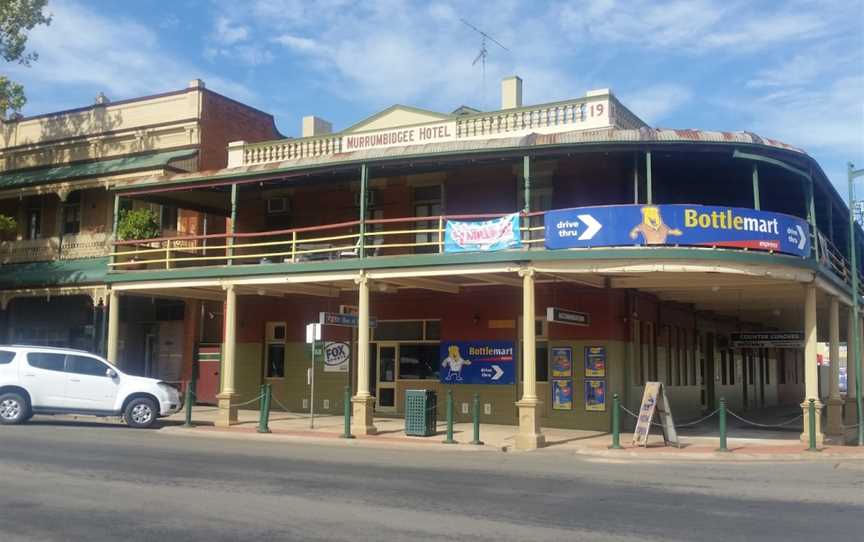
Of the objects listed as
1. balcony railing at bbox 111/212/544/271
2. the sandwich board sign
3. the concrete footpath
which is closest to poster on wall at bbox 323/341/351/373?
the concrete footpath

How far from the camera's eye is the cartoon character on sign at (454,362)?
2327cm

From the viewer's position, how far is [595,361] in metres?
21.4

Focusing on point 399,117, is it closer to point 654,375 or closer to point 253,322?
point 253,322

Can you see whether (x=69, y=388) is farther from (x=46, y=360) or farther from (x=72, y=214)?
(x=72, y=214)

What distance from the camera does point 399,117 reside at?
25750 millimetres

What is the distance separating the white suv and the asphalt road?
3868mm

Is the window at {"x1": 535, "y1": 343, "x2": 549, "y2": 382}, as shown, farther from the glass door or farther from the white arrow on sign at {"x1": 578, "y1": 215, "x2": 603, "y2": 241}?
the white arrow on sign at {"x1": 578, "y1": 215, "x2": 603, "y2": 241}

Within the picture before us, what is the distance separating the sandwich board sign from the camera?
1719cm

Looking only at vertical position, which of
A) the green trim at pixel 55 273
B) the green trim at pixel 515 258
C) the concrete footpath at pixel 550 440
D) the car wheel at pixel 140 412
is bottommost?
the concrete footpath at pixel 550 440

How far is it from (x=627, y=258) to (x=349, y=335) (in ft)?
33.1

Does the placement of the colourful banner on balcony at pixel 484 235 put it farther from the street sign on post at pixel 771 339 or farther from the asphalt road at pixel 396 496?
the street sign on post at pixel 771 339

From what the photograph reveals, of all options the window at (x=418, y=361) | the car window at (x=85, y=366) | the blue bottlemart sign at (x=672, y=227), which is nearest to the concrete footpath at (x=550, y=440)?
the window at (x=418, y=361)

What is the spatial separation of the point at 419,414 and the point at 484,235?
4341 millimetres

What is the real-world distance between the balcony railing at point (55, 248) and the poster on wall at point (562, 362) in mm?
15480
